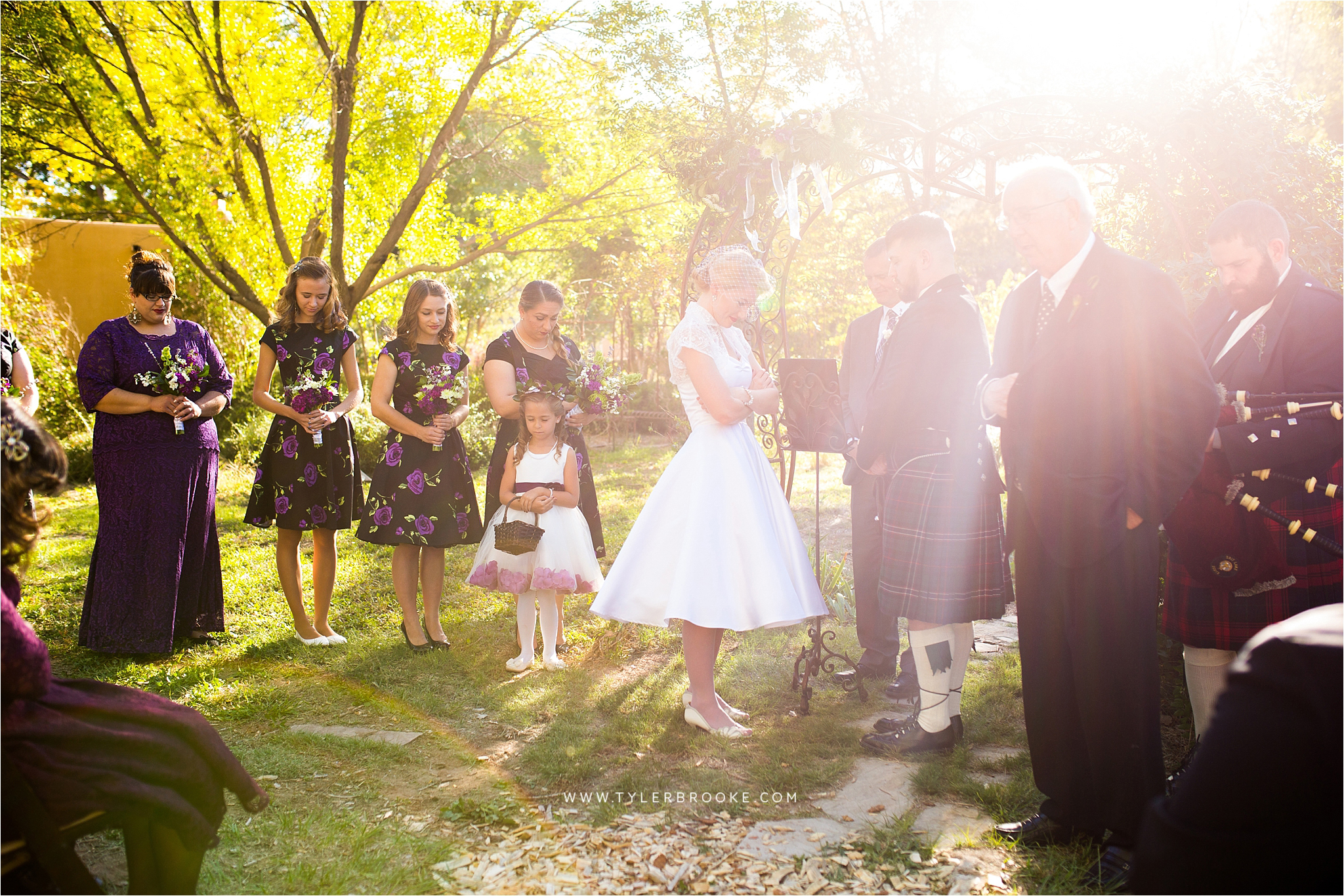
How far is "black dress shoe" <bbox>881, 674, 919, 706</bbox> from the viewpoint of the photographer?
14.1ft

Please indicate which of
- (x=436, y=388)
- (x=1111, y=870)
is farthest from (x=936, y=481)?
(x=436, y=388)

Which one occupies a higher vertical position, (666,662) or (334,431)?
(334,431)

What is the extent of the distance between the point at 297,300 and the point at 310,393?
56cm

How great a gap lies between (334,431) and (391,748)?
7.10 feet

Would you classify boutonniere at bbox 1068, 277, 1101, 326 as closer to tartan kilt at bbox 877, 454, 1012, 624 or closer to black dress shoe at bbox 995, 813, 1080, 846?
tartan kilt at bbox 877, 454, 1012, 624

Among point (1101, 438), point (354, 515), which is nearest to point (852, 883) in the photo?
point (1101, 438)

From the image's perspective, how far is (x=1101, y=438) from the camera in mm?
2611

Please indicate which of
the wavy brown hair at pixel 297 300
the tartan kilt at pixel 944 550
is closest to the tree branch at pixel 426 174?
the wavy brown hair at pixel 297 300

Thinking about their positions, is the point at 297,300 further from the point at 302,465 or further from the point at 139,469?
the point at 139,469

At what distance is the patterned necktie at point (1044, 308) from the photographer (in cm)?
284

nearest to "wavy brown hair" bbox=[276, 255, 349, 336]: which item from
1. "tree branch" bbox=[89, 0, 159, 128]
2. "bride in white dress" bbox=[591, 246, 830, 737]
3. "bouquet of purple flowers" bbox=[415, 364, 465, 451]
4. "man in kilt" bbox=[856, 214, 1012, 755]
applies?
"bouquet of purple flowers" bbox=[415, 364, 465, 451]

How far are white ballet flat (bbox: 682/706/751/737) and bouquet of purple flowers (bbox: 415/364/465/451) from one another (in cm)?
228

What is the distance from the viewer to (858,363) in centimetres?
475

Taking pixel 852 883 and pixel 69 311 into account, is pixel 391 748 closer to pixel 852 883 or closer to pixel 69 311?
pixel 852 883
